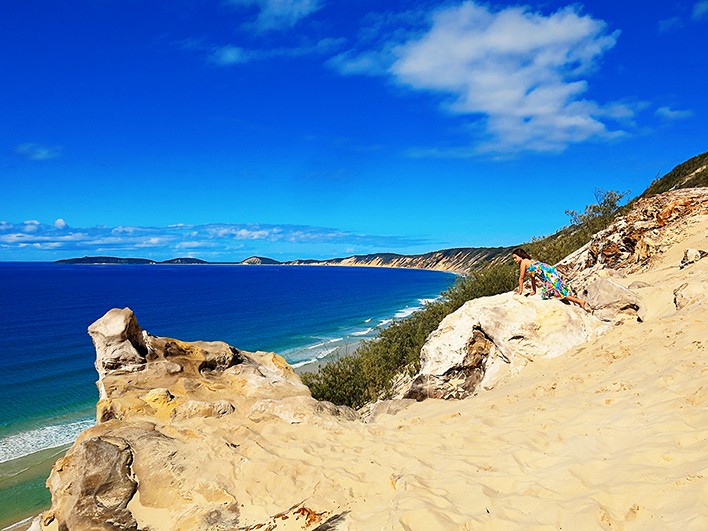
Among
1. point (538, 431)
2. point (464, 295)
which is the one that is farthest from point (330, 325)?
point (538, 431)

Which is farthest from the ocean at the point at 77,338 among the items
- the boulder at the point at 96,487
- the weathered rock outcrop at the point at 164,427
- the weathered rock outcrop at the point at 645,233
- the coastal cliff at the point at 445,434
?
the weathered rock outcrop at the point at 645,233

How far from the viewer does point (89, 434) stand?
8.10 metres

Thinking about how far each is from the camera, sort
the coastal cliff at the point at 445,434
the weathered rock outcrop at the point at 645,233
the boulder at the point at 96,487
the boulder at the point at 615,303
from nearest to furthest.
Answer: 1. the coastal cliff at the point at 445,434
2. the boulder at the point at 96,487
3. the boulder at the point at 615,303
4. the weathered rock outcrop at the point at 645,233

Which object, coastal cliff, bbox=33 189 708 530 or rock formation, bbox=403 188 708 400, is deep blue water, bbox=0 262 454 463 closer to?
coastal cliff, bbox=33 189 708 530

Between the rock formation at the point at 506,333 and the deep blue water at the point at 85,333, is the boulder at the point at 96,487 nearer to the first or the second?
the rock formation at the point at 506,333

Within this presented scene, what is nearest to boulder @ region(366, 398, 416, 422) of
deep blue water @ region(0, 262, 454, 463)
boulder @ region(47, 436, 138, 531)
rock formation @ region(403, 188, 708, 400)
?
rock formation @ region(403, 188, 708, 400)

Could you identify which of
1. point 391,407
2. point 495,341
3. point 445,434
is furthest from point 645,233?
point 445,434

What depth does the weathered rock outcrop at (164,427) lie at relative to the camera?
667cm

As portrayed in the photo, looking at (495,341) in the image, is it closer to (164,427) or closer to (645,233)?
(164,427)

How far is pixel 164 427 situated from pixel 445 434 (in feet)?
18.2

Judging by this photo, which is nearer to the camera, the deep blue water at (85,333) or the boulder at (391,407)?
the boulder at (391,407)

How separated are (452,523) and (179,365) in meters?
9.15

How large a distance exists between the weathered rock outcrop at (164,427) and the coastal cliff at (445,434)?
32 mm

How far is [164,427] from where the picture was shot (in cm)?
873
